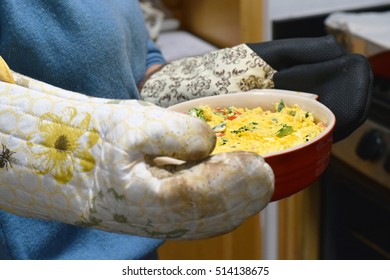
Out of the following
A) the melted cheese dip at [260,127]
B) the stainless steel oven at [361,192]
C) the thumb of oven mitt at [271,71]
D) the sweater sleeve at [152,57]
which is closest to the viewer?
the melted cheese dip at [260,127]

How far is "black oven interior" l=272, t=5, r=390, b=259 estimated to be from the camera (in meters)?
1.31

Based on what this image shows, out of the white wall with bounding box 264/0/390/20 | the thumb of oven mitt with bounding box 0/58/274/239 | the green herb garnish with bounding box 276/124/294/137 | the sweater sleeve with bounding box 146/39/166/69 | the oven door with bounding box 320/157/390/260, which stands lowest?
the oven door with bounding box 320/157/390/260

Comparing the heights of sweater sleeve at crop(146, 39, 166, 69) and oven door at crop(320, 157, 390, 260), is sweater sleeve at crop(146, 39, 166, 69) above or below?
above

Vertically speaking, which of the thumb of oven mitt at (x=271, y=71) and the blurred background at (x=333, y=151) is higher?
the thumb of oven mitt at (x=271, y=71)

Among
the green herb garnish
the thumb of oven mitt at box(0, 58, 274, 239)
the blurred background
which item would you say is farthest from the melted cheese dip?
the blurred background

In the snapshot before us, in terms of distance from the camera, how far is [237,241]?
165 cm

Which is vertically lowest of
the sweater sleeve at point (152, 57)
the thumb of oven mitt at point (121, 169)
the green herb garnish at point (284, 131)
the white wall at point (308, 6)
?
the white wall at point (308, 6)

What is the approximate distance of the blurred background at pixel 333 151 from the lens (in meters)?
1.32

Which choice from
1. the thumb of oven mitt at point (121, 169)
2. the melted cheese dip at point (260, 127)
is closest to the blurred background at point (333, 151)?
the melted cheese dip at point (260, 127)

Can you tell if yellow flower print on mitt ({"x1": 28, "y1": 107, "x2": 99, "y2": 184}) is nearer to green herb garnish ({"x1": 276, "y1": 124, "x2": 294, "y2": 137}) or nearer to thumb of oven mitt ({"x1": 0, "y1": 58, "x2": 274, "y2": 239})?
thumb of oven mitt ({"x1": 0, "y1": 58, "x2": 274, "y2": 239})

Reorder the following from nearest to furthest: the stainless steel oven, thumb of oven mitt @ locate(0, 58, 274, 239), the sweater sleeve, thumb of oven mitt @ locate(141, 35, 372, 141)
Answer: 1. thumb of oven mitt @ locate(0, 58, 274, 239)
2. thumb of oven mitt @ locate(141, 35, 372, 141)
3. the sweater sleeve
4. the stainless steel oven

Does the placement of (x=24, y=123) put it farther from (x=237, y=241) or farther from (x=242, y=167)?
(x=237, y=241)

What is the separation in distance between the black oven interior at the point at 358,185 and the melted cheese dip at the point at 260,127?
598 mm

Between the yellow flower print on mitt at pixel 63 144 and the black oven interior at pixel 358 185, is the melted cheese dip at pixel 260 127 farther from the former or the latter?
the black oven interior at pixel 358 185
